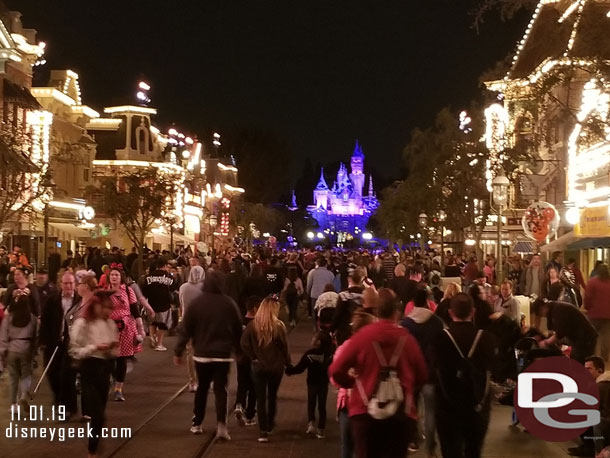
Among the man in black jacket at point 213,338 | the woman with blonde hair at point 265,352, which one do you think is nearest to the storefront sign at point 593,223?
the woman with blonde hair at point 265,352

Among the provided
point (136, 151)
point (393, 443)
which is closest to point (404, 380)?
point (393, 443)

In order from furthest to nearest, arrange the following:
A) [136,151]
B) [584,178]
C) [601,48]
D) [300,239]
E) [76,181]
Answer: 1. [300,239]
2. [136,151]
3. [76,181]
4. [584,178]
5. [601,48]

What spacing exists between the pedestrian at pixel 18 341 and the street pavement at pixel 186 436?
0.59 m

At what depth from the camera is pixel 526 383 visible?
35.3 feet

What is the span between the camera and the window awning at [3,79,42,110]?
3775 cm

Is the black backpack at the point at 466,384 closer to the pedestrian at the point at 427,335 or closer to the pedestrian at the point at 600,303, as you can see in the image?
the pedestrian at the point at 427,335

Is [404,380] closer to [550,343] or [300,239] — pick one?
[550,343]

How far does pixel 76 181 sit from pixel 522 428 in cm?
4252

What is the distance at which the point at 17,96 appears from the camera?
37969 millimetres

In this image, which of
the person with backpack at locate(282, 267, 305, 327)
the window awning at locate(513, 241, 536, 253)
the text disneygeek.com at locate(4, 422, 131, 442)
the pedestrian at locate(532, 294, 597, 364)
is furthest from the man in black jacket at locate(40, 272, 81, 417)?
the window awning at locate(513, 241, 536, 253)

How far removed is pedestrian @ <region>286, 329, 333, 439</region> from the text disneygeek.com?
211cm

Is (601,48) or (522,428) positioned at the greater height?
(601,48)

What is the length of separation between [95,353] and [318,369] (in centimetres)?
275

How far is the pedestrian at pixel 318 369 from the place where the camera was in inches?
429
